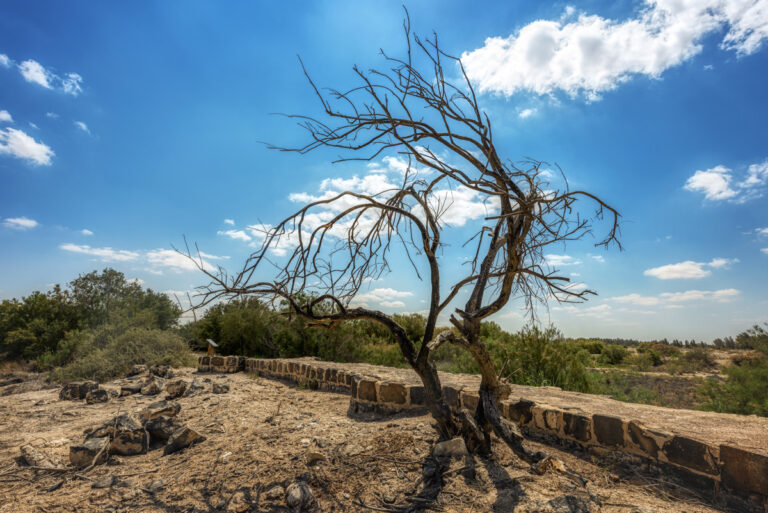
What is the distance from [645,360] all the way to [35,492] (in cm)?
1716

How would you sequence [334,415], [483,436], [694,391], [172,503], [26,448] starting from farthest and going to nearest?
[694,391]
[334,415]
[26,448]
[483,436]
[172,503]

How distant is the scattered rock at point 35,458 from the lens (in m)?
4.17

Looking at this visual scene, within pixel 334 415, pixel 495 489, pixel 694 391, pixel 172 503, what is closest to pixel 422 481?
pixel 495 489

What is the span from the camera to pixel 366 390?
536 cm

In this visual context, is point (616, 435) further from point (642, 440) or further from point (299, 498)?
point (299, 498)

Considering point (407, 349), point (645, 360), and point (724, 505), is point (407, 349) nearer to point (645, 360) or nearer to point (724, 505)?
point (724, 505)

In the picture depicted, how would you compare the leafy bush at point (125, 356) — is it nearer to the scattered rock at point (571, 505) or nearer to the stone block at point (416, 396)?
the stone block at point (416, 396)

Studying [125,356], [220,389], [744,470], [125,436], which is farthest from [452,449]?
[125,356]

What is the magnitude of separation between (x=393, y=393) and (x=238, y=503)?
2476mm

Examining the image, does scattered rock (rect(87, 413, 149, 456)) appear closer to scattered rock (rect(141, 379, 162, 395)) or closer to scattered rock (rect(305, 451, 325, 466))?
scattered rock (rect(305, 451, 325, 466))

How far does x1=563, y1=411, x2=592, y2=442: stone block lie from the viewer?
353 cm

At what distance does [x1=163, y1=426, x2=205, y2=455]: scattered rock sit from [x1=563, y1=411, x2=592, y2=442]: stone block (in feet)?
13.3

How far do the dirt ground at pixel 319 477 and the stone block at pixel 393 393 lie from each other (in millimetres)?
271

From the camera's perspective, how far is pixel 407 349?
11.3ft
